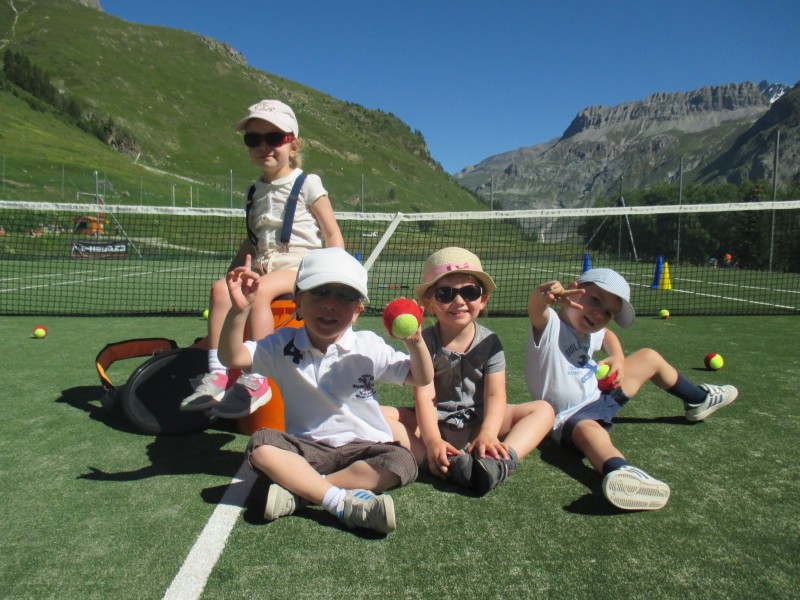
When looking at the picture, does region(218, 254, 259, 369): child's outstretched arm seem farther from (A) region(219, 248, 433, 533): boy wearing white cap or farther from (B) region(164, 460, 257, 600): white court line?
(B) region(164, 460, 257, 600): white court line

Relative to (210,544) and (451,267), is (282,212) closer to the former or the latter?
(451,267)

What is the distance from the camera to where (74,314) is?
365 inches

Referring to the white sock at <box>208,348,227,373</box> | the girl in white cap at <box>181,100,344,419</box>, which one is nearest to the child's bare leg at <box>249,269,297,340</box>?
the girl in white cap at <box>181,100,344,419</box>

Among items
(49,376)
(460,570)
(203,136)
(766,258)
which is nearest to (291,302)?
(460,570)

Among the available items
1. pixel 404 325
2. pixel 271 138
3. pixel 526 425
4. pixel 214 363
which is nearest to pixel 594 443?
pixel 526 425

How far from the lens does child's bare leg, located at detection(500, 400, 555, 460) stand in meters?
3.28

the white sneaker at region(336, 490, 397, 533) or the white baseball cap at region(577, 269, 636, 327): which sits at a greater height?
the white baseball cap at region(577, 269, 636, 327)

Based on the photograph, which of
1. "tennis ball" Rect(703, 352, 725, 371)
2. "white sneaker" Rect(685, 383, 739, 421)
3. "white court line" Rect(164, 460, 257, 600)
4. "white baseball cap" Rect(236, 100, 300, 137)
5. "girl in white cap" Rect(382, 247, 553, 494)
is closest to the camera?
"white court line" Rect(164, 460, 257, 600)

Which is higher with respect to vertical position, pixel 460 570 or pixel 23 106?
pixel 23 106

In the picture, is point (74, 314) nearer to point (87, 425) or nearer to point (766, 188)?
point (87, 425)

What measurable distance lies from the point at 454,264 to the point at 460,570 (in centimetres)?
156

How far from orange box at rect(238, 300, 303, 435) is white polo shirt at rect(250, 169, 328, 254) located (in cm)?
43

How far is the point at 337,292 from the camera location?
2967 mm

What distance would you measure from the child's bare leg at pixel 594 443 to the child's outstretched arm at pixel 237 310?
5.81ft
